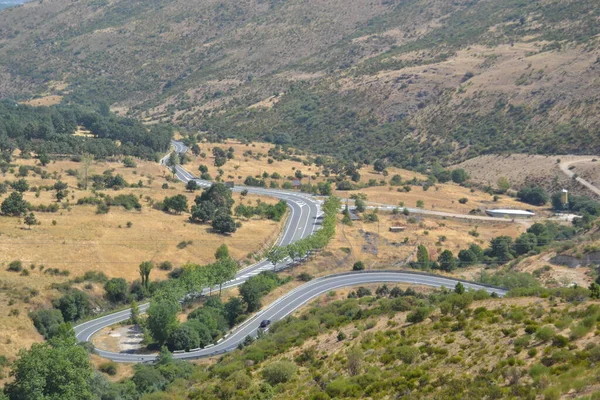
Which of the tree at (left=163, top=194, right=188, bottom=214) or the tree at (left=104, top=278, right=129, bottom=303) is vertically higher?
the tree at (left=163, top=194, right=188, bottom=214)

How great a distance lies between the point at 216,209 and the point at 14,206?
21.5 metres

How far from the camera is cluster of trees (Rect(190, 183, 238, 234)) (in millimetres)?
84938

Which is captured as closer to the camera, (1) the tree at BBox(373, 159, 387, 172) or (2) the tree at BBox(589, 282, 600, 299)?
(2) the tree at BBox(589, 282, 600, 299)

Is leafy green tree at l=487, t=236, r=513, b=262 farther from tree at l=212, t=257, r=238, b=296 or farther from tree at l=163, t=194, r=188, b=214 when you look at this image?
tree at l=163, t=194, r=188, b=214

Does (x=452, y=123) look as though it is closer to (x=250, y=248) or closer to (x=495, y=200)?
(x=495, y=200)

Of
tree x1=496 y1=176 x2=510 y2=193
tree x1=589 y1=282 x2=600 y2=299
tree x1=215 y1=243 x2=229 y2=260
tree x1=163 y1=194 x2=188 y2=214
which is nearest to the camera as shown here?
tree x1=589 y1=282 x2=600 y2=299

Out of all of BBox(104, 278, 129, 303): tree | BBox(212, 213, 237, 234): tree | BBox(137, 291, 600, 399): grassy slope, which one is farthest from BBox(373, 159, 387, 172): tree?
BBox(137, 291, 600, 399): grassy slope

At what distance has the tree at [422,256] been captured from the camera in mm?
75450

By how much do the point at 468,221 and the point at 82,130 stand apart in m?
71.4

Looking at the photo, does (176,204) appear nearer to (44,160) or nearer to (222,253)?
(222,253)

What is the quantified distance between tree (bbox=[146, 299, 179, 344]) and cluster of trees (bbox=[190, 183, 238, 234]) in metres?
27.7

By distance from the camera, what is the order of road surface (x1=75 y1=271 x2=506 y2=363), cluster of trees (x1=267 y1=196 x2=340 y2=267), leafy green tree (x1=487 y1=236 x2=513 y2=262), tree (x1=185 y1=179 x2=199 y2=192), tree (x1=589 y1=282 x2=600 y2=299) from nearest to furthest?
1. tree (x1=589 y1=282 x2=600 y2=299)
2. road surface (x1=75 y1=271 x2=506 y2=363)
3. cluster of trees (x1=267 y1=196 x2=340 y2=267)
4. leafy green tree (x1=487 y1=236 x2=513 y2=262)
5. tree (x1=185 y1=179 x2=199 y2=192)

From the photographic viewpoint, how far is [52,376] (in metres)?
42.0

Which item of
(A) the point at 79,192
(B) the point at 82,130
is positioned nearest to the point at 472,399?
(A) the point at 79,192
